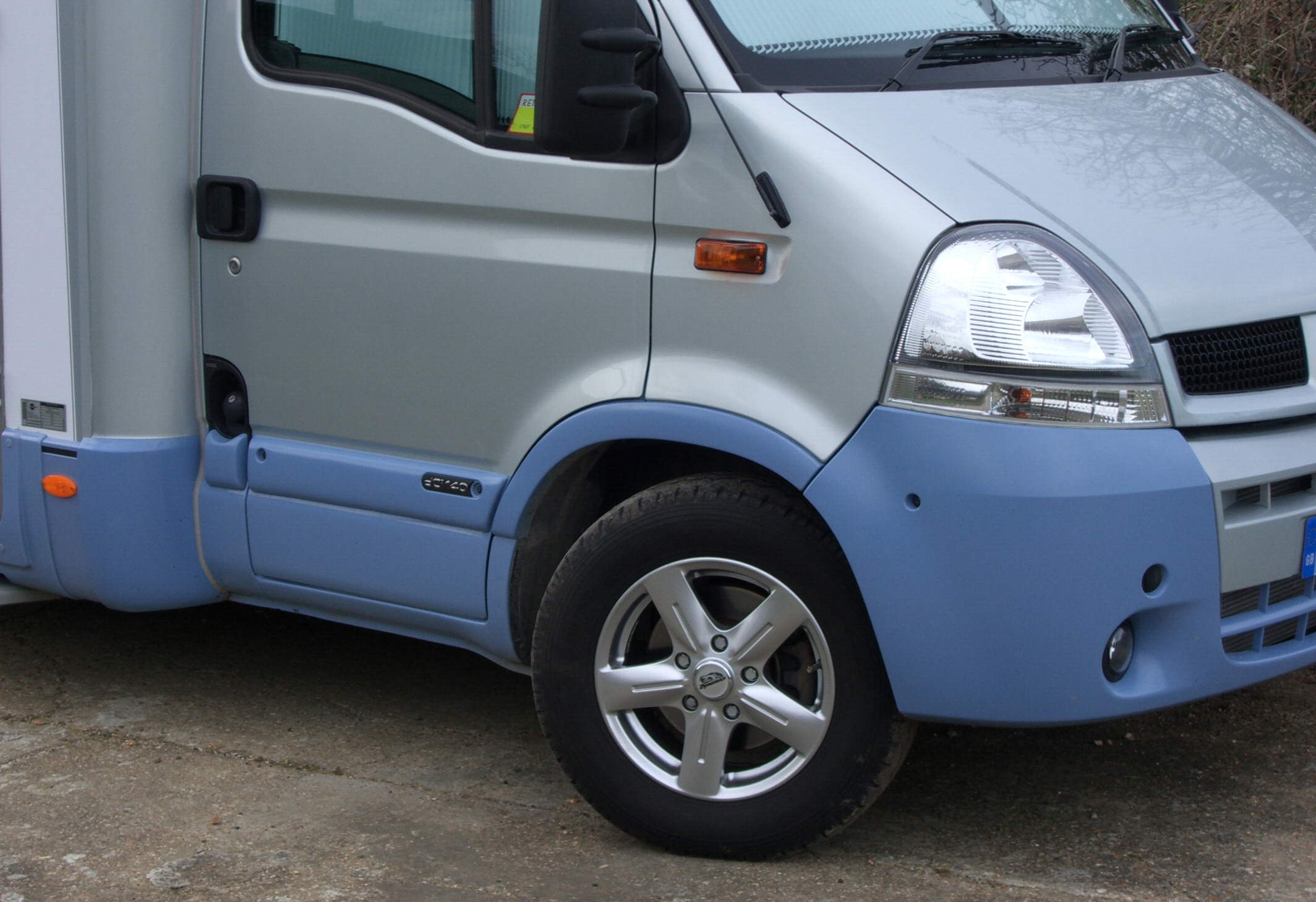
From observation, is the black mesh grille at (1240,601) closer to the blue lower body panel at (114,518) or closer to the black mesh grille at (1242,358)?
the black mesh grille at (1242,358)

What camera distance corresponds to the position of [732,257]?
3.19m

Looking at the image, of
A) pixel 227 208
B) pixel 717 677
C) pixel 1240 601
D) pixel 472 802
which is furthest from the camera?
pixel 227 208

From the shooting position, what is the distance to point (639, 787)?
11.4 ft

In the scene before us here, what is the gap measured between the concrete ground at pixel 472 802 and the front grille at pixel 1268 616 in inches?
20.1

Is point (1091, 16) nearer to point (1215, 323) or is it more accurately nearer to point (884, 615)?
point (1215, 323)

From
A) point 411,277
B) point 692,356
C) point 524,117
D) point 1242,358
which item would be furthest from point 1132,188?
point 411,277

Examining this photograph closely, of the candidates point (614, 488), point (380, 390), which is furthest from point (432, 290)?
point (614, 488)

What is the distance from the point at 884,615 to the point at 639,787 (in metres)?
0.74

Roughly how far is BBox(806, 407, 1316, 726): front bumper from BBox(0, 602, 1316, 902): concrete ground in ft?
1.64

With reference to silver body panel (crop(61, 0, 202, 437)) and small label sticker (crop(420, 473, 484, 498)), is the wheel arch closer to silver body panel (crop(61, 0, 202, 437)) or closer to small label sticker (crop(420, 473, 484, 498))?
small label sticker (crop(420, 473, 484, 498))

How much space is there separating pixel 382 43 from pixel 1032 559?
1.92m

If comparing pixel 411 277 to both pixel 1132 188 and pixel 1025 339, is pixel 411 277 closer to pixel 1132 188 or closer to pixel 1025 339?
pixel 1025 339

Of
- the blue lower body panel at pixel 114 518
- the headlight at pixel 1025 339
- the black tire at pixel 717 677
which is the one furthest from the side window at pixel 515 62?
the blue lower body panel at pixel 114 518

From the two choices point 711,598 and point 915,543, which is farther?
point 711,598
